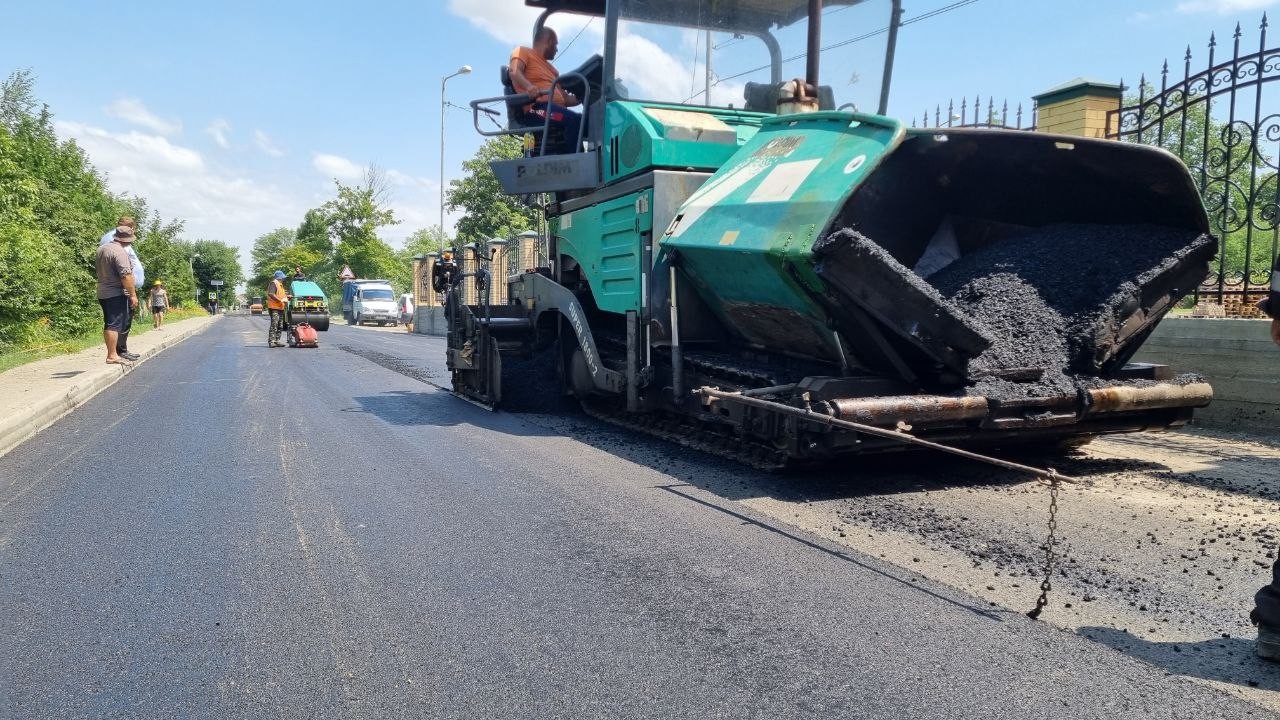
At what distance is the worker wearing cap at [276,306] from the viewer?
62.4 ft

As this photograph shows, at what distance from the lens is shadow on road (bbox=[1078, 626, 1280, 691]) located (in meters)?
2.65

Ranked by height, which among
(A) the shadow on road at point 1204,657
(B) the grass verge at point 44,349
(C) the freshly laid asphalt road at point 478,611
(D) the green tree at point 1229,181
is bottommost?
(C) the freshly laid asphalt road at point 478,611

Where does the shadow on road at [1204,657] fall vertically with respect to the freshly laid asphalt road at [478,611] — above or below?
above

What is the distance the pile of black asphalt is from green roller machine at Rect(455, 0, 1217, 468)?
0.5 inches

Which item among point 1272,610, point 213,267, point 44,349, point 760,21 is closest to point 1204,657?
point 1272,610

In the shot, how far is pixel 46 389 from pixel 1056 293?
9.35 meters

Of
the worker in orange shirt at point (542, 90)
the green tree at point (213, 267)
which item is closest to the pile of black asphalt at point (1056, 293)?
the worker in orange shirt at point (542, 90)

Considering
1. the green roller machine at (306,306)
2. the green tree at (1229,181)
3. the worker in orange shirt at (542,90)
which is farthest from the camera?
the green roller machine at (306,306)

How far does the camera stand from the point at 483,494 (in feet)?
16.4

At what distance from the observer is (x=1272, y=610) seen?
2.68m

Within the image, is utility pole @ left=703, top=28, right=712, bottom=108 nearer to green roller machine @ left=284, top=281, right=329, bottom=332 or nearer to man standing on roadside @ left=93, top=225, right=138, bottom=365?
man standing on roadside @ left=93, top=225, right=138, bottom=365

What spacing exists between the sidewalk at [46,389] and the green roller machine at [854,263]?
464 cm

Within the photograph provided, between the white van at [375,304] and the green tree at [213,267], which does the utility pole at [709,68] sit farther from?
the green tree at [213,267]

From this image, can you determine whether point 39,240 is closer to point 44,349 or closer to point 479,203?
point 44,349
